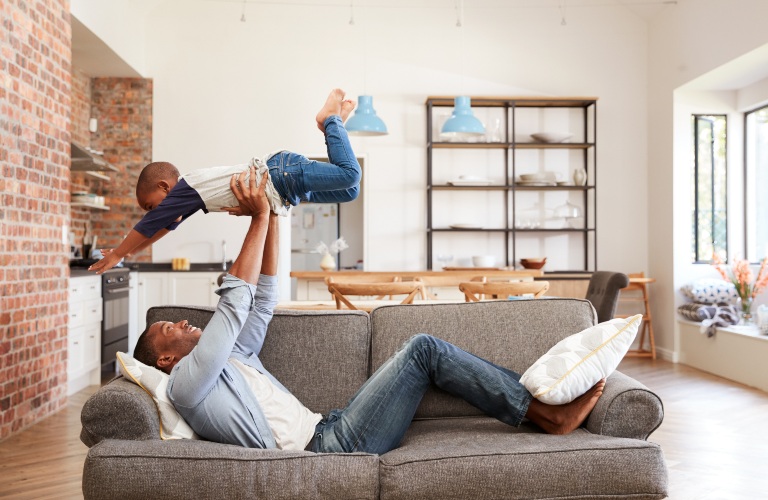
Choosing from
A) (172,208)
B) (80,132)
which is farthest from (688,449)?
(80,132)

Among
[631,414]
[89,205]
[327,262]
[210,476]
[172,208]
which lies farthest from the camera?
[89,205]

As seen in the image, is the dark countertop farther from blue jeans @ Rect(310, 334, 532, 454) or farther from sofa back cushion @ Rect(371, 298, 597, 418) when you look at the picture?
blue jeans @ Rect(310, 334, 532, 454)

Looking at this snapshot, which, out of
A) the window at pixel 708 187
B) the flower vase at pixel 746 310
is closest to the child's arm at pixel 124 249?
the flower vase at pixel 746 310

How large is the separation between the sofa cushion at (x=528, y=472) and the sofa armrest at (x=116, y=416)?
73 centimetres

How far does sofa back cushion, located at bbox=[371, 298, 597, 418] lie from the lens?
291 cm

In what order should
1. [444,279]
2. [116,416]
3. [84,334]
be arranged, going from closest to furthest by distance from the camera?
[116,416] → [84,334] → [444,279]

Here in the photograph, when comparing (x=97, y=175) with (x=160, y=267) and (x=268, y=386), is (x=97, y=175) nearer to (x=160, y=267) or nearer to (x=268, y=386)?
(x=160, y=267)

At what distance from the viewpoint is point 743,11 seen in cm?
626

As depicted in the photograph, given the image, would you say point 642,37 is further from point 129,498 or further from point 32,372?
point 129,498

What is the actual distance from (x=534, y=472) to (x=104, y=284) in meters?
4.98

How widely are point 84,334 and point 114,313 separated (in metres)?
0.75

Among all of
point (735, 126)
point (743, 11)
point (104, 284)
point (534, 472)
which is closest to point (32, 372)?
point (104, 284)

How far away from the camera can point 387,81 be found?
27.1 ft

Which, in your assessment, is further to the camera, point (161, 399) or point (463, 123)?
point (463, 123)
